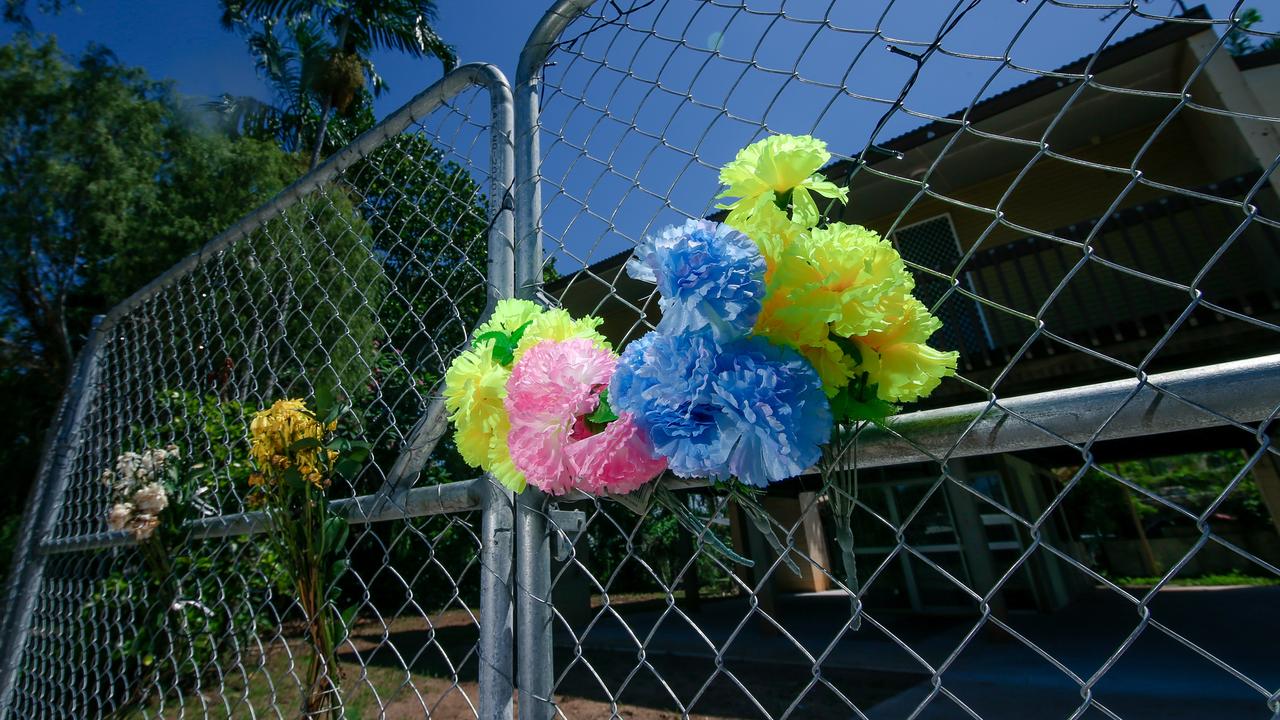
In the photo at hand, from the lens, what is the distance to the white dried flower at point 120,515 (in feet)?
6.51

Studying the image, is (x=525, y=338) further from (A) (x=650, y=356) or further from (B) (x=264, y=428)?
(B) (x=264, y=428)

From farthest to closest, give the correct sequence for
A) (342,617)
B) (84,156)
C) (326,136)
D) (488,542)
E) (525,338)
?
(326,136) < (84,156) < (342,617) < (488,542) < (525,338)

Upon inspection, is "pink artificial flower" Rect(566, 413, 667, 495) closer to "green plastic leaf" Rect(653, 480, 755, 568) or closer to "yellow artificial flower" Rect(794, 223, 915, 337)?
"green plastic leaf" Rect(653, 480, 755, 568)

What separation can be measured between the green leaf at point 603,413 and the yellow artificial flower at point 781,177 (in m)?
0.28

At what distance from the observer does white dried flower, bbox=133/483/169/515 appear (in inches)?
76.5

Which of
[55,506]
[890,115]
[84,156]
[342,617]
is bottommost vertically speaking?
[342,617]

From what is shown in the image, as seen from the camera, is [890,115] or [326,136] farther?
[326,136]

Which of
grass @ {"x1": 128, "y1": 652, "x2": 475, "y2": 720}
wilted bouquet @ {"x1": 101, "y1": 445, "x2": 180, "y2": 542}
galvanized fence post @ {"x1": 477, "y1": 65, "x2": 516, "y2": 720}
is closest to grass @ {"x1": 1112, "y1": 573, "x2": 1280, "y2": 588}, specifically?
grass @ {"x1": 128, "y1": 652, "x2": 475, "y2": 720}

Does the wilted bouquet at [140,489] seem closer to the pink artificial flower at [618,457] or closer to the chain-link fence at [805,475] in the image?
the chain-link fence at [805,475]

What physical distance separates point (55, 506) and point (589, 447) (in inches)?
112

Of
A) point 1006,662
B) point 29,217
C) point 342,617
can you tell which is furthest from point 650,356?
point 29,217

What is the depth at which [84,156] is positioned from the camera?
8711 mm

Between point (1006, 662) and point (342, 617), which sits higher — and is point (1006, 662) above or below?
below

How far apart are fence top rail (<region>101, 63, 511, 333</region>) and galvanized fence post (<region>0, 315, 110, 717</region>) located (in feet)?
1.80
